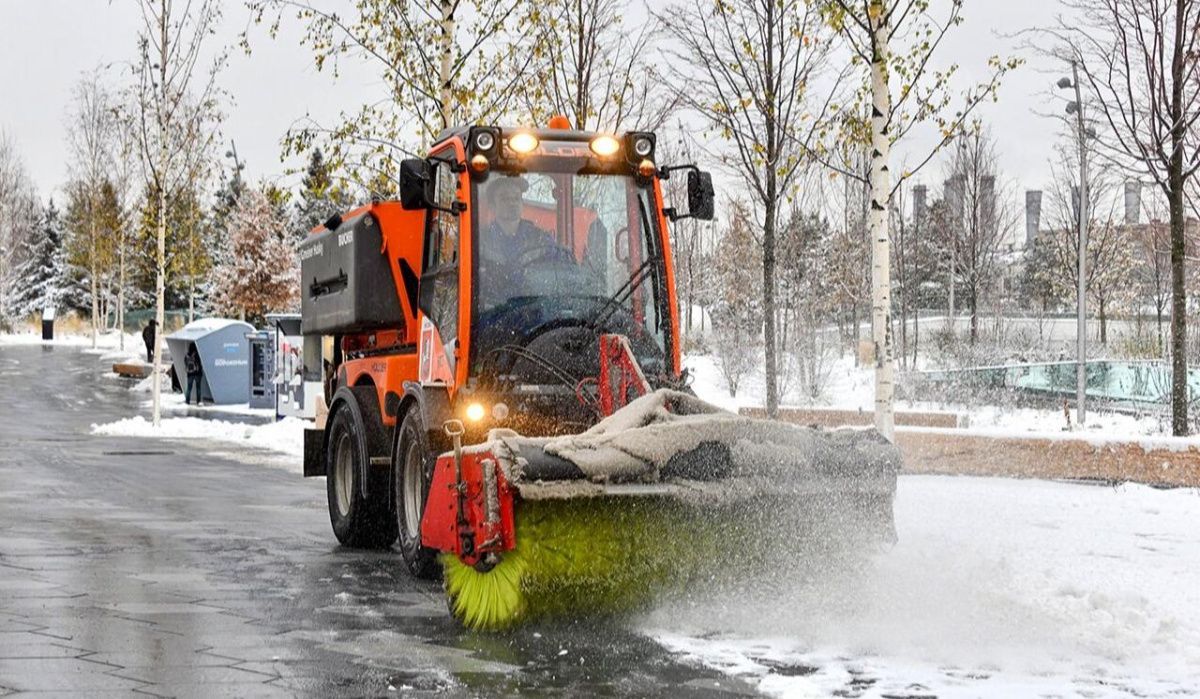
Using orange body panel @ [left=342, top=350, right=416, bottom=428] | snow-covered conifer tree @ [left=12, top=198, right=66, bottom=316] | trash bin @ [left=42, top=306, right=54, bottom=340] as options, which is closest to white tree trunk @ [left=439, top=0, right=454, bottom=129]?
orange body panel @ [left=342, top=350, right=416, bottom=428]

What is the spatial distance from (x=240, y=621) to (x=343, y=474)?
361cm

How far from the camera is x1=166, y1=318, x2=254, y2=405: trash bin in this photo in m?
34.3

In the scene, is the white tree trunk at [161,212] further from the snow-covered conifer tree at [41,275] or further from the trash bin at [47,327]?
the snow-covered conifer tree at [41,275]

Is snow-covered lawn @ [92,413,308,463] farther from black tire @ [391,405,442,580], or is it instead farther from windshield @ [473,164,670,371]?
windshield @ [473,164,670,371]

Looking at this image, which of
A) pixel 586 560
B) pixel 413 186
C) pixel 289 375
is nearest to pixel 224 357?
pixel 289 375

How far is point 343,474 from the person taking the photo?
11.3 metres

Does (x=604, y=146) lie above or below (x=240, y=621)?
above

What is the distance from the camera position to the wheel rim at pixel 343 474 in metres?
11.1

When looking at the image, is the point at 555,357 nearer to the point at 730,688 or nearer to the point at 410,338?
the point at 410,338

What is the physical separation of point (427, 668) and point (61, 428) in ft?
68.8

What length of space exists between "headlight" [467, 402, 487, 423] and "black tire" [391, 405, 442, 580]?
43cm

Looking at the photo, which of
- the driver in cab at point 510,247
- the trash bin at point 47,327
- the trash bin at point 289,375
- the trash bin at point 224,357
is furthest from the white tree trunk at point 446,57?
the trash bin at point 47,327

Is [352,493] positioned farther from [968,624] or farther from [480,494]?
[968,624]

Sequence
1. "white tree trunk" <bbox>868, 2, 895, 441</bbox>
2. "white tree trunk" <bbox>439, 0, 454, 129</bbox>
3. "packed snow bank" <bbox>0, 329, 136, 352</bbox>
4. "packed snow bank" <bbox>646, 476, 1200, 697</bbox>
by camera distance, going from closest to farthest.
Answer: "packed snow bank" <bbox>646, 476, 1200, 697</bbox>
"white tree trunk" <bbox>868, 2, 895, 441</bbox>
"white tree trunk" <bbox>439, 0, 454, 129</bbox>
"packed snow bank" <bbox>0, 329, 136, 352</bbox>
